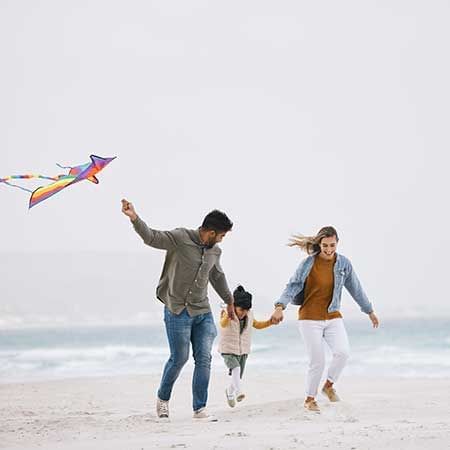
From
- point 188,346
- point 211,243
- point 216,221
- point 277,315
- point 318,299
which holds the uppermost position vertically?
point 216,221

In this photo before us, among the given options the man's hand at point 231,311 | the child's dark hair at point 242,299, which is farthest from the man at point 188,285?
the child's dark hair at point 242,299

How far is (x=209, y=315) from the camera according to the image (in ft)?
22.8

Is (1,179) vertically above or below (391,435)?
above

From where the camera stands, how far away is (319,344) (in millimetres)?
7176

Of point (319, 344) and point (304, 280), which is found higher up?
point (304, 280)

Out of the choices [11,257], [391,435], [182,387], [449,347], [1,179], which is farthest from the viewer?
[11,257]

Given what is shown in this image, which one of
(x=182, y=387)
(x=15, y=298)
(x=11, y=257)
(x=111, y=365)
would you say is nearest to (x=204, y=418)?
(x=182, y=387)

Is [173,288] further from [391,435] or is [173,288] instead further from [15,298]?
[15,298]

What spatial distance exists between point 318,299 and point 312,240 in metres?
0.47

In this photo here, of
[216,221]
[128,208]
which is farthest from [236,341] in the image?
[128,208]

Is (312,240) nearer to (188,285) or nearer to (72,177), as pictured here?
(188,285)

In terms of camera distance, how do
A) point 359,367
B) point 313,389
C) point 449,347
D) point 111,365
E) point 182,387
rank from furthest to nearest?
1. point 449,347
2. point 111,365
3. point 359,367
4. point 182,387
5. point 313,389

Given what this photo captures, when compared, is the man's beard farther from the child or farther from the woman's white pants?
the child

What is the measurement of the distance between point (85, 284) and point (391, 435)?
108261mm
